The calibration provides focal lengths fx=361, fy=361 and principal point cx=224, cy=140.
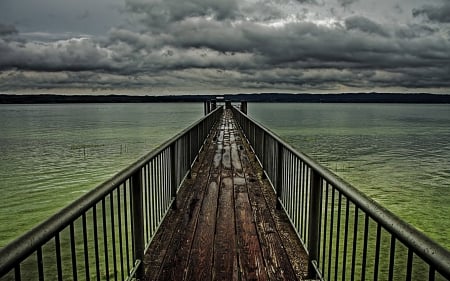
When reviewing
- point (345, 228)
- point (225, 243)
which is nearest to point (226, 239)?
point (225, 243)

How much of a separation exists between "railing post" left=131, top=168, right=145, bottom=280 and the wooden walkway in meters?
0.17

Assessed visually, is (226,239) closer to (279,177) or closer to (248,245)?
(248,245)

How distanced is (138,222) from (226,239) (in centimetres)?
135

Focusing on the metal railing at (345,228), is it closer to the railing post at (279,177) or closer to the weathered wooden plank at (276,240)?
the railing post at (279,177)

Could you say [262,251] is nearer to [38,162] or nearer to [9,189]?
[9,189]

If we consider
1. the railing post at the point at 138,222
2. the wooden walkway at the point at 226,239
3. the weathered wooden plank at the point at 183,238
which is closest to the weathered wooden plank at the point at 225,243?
the wooden walkway at the point at 226,239

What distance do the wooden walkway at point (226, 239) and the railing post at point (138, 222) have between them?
6.6 inches

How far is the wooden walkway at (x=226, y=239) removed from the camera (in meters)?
3.54

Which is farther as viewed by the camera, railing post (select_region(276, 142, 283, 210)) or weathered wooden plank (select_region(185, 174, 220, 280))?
railing post (select_region(276, 142, 283, 210))

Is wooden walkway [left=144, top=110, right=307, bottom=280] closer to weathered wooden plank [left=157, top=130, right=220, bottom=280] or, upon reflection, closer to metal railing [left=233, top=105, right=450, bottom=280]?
weathered wooden plank [left=157, top=130, right=220, bottom=280]

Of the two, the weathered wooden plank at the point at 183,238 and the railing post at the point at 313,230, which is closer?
the railing post at the point at 313,230

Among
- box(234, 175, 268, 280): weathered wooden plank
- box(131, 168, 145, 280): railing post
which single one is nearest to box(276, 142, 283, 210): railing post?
box(234, 175, 268, 280): weathered wooden plank

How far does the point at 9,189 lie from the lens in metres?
13.9

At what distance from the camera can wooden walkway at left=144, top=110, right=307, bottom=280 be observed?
354cm
